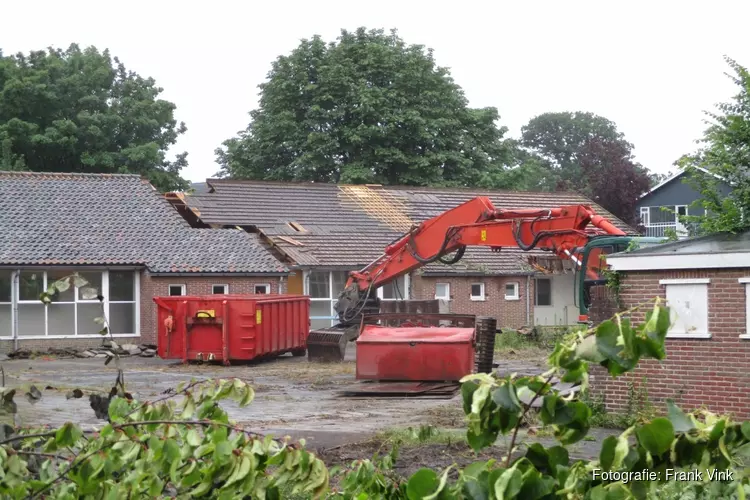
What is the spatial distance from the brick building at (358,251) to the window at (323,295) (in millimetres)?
36

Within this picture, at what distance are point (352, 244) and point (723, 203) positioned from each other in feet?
80.3

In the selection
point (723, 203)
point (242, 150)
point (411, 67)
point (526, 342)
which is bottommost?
point (526, 342)

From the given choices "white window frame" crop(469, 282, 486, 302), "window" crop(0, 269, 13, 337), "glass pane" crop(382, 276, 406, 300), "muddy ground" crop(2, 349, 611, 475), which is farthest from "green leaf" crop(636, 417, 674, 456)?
"white window frame" crop(469, 282, 486, 302)

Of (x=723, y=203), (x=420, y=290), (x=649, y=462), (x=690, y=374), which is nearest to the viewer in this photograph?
(x=649, y=462)

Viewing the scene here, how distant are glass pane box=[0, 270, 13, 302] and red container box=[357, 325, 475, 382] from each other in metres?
17.0

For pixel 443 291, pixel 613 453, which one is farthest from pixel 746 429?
pixel 443 291

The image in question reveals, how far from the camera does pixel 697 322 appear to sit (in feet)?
51.2

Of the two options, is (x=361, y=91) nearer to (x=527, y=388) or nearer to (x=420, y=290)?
(x=420, y=290)

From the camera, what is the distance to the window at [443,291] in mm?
41844

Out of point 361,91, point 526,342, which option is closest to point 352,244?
point 526,342

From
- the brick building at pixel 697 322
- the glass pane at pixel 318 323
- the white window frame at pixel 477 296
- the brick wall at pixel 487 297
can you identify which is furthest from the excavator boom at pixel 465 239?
the white window frame at pixel 477 296

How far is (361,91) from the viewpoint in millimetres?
55750

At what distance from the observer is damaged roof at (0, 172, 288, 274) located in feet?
116

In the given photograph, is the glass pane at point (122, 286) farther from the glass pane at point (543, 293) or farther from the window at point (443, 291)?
the glass pane at point (543, 293)
